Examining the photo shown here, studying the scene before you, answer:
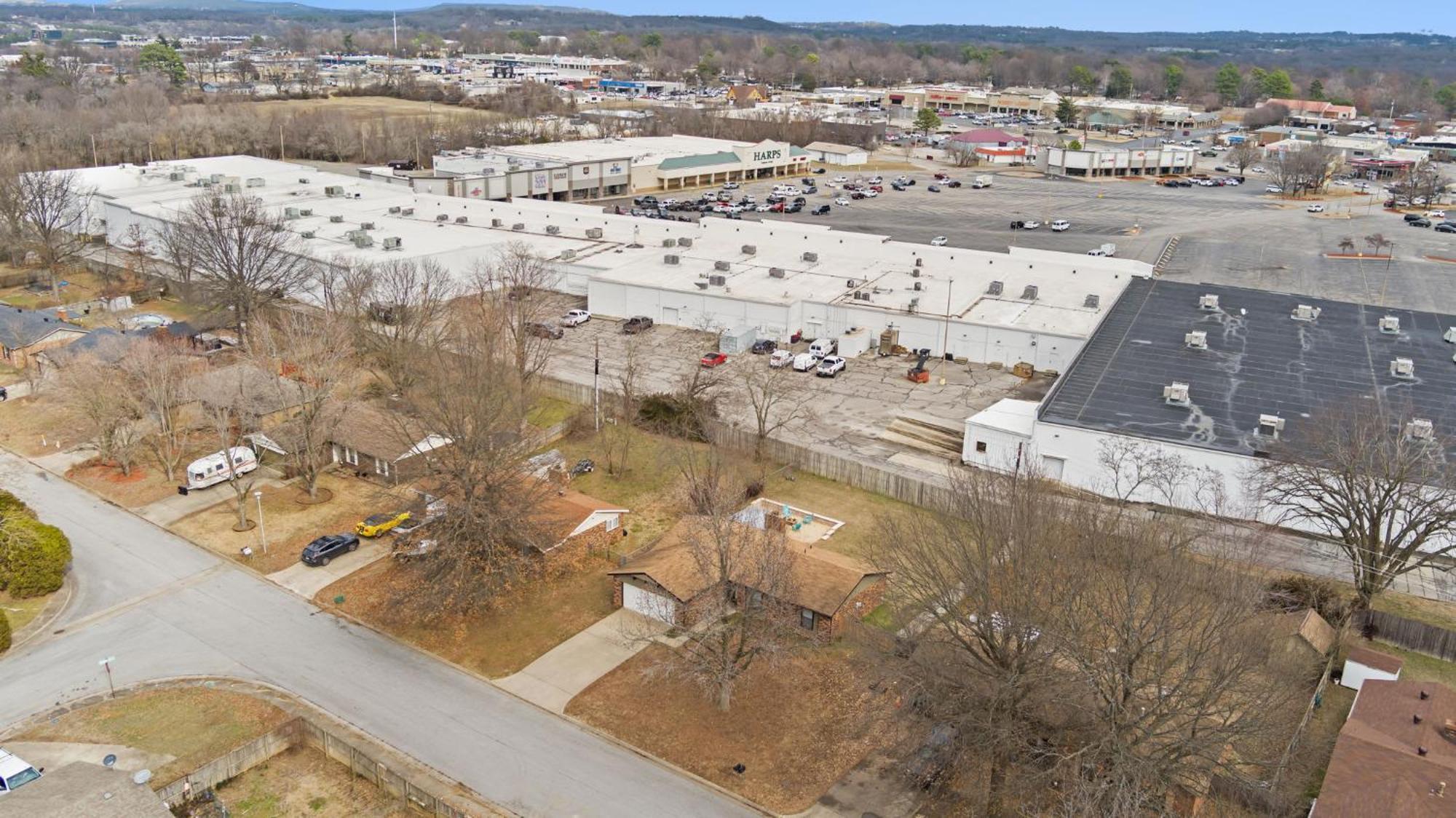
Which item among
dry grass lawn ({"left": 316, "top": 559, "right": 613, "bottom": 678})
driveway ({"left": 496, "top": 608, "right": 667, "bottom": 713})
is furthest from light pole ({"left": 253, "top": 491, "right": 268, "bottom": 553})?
driveway ({"left": 496, "top": 608, "right": 667, "bottom": 713})

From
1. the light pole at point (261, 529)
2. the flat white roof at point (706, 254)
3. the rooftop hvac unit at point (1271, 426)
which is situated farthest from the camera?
the flat white roof at point (706, 254)

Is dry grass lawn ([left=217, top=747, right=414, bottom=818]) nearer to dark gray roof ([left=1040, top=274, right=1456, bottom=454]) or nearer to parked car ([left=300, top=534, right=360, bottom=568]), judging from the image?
parked car ([left=300, top=534, right=360, bottom=568])

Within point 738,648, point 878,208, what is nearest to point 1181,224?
point 878,208

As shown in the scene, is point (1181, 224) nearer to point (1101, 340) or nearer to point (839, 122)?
point (1101, 340)

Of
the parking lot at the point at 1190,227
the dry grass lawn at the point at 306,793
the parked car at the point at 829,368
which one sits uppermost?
the parking lot at the point at 1190,227

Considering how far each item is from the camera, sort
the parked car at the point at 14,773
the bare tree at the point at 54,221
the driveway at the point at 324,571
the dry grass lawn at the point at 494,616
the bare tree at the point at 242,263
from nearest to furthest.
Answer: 1. the parked car at the point at 14,773
2. the dry grass lawn at the point at 494,616
3. the driveway at the point at 324,571
4. the bare tree at the point at 242,263
5. the bare tree at the point at 54,221

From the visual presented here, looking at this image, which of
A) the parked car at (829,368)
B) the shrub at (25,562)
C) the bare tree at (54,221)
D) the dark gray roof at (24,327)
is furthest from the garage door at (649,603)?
the bare tree at (54,221)

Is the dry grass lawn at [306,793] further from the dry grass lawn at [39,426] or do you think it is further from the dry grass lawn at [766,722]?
the dry grass lawn at [39,426]

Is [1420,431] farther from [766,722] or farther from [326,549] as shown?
[326,549]
